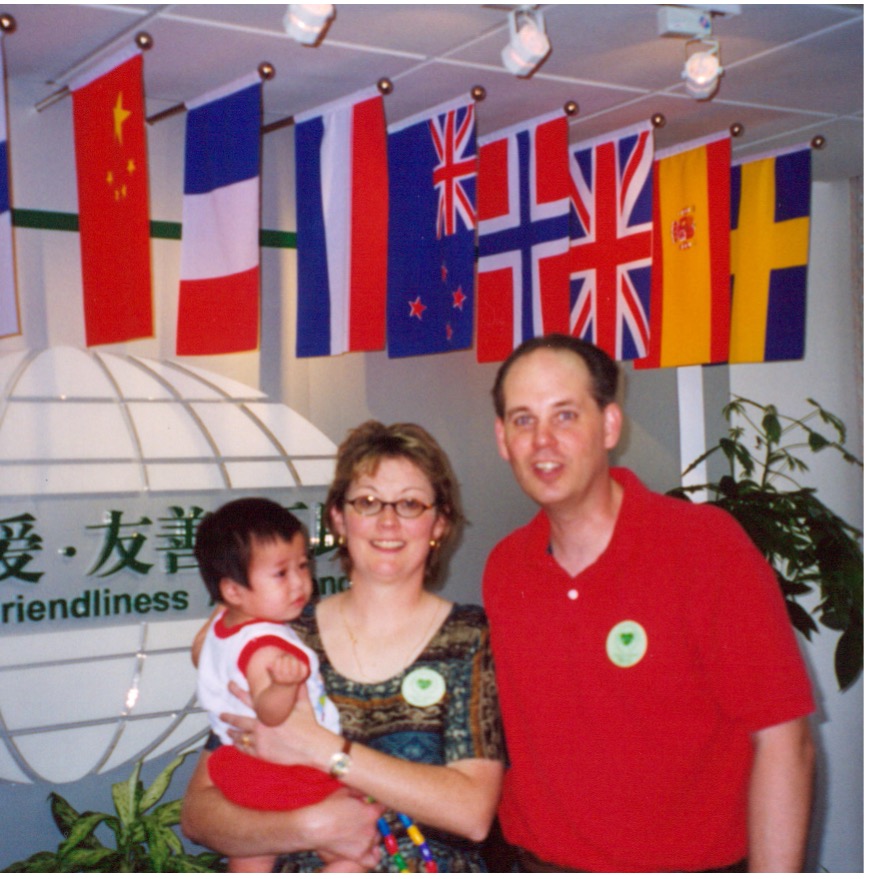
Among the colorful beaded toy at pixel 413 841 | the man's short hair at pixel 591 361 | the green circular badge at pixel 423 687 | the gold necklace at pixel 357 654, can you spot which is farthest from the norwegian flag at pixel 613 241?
the colorful beaded toy at pixel 413 841

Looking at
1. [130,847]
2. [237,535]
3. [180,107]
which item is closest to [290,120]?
[180,107]

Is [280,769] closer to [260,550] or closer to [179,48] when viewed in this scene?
[260,550]

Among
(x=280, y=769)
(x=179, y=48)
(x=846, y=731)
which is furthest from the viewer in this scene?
(x=846, y=731)

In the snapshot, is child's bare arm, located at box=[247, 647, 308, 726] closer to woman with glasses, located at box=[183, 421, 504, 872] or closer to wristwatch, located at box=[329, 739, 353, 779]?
woman with glasses, located at box=[183, 421, 504, 872]

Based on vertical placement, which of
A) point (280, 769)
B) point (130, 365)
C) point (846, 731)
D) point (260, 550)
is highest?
point (130, 365)

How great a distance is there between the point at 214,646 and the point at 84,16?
2606mm

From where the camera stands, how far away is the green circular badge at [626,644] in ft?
7.76

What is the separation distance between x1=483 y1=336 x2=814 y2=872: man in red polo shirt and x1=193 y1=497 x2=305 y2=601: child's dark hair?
63 centimetres

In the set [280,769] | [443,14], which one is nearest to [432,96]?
[443,14]

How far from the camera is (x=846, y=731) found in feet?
22.6

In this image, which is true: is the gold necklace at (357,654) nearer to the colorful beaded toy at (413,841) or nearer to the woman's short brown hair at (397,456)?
the woman's short brown hair at (397,456)

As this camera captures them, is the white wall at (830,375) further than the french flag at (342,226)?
Yes

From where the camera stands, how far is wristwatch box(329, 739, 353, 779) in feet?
7.48

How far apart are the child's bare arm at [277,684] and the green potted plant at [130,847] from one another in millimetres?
1887
